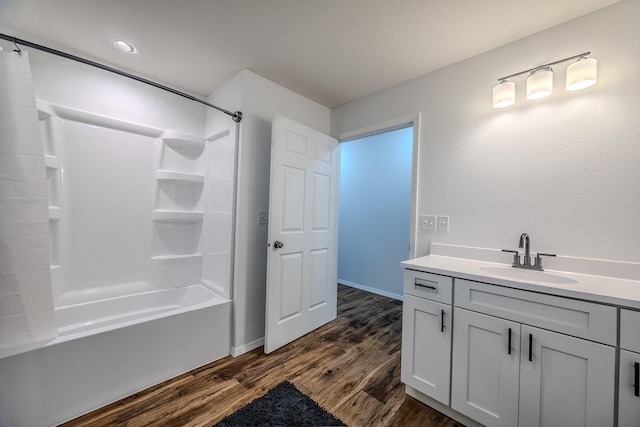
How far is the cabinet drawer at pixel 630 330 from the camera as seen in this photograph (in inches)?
37.4

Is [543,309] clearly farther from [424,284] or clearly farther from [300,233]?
[300,233]

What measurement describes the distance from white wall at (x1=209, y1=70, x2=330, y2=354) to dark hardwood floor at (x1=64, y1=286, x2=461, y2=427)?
0.28 m

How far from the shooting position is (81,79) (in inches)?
75.7

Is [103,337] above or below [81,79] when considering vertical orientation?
below

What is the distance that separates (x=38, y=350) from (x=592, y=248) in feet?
9.99

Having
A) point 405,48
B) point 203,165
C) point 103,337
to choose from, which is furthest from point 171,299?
point 405,48

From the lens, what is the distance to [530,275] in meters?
1.44

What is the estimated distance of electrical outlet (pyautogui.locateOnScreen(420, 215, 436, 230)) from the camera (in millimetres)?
1953

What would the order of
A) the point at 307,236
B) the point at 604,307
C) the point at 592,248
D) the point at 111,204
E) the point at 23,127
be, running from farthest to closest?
1. the point at 307,236
2. the point at 111,204
3. the point at 592,248
4. the point at 23,127
5. the point at 604,307

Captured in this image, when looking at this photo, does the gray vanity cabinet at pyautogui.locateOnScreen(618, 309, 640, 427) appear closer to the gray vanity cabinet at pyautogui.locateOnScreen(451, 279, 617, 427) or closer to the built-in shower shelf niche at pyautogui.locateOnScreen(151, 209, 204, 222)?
the gray vanity cabinet at pyautogui.locateOnScreen(451, 279, 617, 427)

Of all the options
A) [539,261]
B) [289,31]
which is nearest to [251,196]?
[289,31]

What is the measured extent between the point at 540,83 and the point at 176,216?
2.98 m

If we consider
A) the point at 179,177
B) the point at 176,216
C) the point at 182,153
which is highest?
the point at 182,153

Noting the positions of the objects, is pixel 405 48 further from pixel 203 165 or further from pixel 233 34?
pixel 203 165
